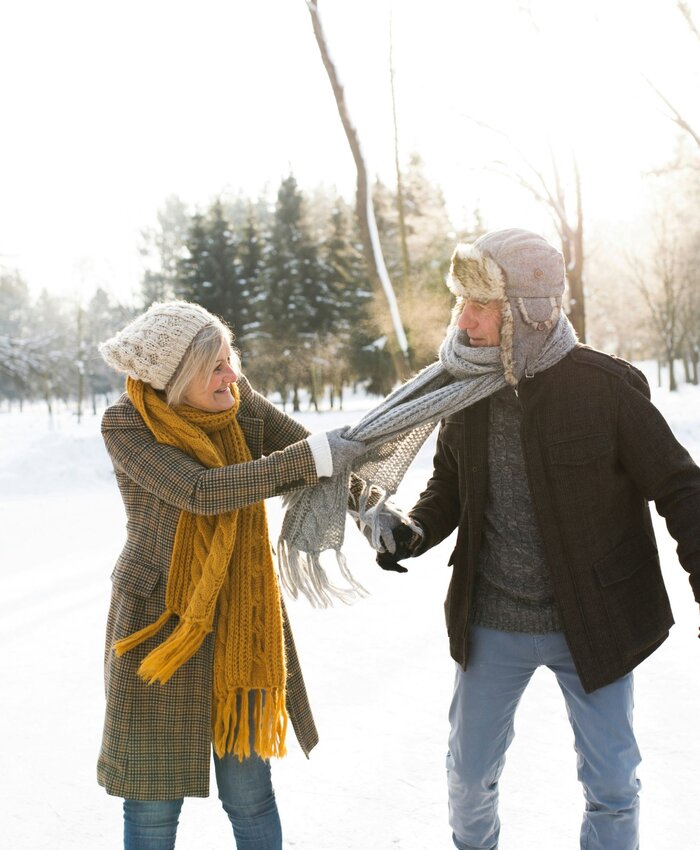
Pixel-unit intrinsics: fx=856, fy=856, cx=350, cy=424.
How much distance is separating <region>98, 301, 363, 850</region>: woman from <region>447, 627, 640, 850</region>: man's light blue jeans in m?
0.46

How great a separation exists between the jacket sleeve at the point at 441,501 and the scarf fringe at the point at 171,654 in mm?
620

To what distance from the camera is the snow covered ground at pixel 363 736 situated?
256 centimetres

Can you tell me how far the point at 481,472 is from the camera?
6.88 feet

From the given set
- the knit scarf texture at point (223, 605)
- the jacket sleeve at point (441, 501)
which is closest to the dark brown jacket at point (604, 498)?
the jacket sleeve at point (441, 501)

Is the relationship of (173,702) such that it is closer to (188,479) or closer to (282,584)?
(282,584)

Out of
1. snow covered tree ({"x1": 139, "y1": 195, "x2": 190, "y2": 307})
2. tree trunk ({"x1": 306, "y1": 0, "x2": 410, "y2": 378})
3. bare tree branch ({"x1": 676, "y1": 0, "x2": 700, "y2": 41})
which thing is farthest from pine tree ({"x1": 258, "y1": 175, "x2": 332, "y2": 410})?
bare tree branch ({"x1": 676, "y1": 0, "x2": 700, "y2": 41})

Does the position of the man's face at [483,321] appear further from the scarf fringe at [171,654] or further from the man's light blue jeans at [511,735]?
the scarf fringe at [171,654]

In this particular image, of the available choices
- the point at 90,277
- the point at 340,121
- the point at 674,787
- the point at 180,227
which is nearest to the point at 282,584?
the point at 674,787

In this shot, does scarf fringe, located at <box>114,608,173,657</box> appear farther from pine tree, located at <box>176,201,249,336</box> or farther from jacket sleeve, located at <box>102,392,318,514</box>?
pine tree, located at <box>176,201,249,336</box>

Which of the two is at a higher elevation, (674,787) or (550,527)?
(550,527)

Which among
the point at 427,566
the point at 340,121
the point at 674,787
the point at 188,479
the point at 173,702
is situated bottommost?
the point at 427,566

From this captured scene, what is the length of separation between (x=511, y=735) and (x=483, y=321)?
1032 millimetres

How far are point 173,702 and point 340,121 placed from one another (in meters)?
11.0

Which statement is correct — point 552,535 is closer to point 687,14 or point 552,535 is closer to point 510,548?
point 510,548
